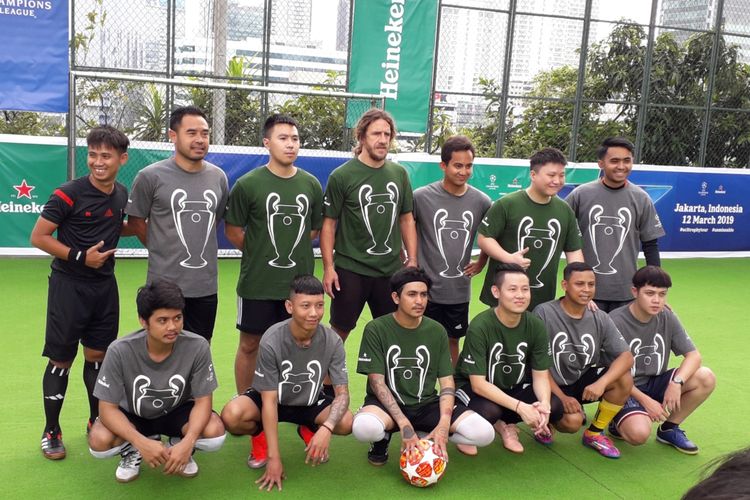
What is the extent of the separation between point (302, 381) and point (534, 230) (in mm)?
1665

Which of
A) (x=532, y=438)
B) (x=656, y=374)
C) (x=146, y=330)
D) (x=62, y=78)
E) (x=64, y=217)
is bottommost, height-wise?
(x=532, y=438)

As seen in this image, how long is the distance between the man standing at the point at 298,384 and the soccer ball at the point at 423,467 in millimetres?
370

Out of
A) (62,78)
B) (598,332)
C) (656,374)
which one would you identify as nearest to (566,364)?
(598,332)

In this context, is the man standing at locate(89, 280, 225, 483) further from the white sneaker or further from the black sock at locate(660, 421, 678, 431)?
the black sock at locate(660, 421, 678, 431)

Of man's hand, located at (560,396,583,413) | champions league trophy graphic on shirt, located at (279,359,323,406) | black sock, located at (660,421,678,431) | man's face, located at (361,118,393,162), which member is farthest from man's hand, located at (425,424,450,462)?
man's face, located at (361,118,393,162)

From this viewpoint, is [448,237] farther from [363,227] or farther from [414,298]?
[414,298]

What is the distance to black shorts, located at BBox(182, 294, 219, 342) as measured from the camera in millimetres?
4082

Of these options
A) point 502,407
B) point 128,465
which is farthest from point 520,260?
point 128,465

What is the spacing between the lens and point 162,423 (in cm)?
356

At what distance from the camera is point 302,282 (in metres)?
3.79

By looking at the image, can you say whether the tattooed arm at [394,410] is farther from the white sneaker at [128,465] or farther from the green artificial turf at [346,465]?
the white sneaker at [128,465]

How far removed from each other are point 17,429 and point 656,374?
142 inches

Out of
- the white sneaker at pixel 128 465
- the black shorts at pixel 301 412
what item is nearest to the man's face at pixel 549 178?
the black shorts at pixel 301 412

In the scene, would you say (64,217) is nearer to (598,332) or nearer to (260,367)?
(260,367)
